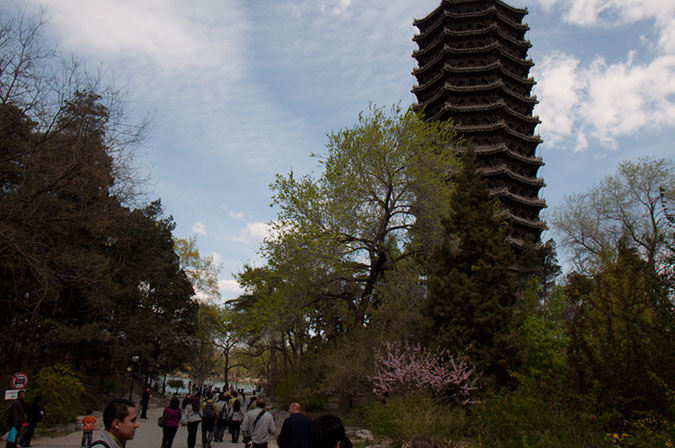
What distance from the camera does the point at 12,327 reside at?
778 inches

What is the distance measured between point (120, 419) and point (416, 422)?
8644 mm

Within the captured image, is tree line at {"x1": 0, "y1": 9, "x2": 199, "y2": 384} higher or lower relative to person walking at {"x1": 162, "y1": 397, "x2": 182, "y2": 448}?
higher

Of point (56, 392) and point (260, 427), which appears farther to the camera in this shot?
point (56, 392)

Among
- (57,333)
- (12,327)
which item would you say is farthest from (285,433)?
(57,333)

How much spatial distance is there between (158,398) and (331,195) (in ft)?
93.4

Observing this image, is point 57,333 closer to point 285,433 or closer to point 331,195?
point 331,195

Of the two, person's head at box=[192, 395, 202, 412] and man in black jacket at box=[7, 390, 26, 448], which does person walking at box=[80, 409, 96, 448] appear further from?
person's head at box=[192, 395, 202, 412]

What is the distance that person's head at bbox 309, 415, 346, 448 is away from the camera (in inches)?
159

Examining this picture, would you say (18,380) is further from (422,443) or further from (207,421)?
(422,443)

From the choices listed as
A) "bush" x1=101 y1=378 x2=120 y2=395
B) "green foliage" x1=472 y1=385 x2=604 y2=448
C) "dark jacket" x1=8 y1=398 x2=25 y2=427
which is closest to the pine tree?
"green foliage" x1=472 y1=385 x2=604 y2=448

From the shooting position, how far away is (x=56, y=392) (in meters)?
17.1

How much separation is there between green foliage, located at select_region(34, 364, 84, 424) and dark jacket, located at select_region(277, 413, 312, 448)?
15666mm

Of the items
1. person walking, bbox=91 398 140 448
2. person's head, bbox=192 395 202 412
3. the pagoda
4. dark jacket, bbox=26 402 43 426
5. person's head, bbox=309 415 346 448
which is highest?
the pagoda

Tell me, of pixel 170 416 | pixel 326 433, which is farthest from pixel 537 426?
pixel 170 416
